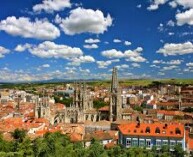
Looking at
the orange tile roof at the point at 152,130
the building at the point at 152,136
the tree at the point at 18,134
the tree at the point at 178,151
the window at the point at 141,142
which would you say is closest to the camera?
the tree at the point at 178,151

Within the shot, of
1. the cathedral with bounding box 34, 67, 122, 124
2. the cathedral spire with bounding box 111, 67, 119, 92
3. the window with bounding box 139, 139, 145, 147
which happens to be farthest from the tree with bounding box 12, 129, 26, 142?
the cathedral spire with bounding box 111, 67, 119, 92

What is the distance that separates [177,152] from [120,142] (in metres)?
12.4

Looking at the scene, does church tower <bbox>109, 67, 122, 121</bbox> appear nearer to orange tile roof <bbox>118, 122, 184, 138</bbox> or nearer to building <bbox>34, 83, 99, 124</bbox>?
building <bbox>34, 83, 99, 124</bbox>

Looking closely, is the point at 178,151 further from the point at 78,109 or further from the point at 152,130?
the point at 78,109

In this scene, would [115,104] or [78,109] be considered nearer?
[78,109]

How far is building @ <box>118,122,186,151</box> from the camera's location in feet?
199

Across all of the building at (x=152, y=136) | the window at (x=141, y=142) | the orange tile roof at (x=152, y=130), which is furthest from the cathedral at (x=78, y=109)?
the window at (x=141, y=142)

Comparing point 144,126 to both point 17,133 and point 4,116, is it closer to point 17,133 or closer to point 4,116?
point 17,133

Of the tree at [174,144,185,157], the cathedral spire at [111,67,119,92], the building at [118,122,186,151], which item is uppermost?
the cathedral spire at [111,67,119,92]

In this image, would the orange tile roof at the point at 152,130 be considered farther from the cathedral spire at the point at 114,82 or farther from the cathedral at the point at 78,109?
the cathedral spire at the point at 114,82

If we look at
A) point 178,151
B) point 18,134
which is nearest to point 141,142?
point 178,151

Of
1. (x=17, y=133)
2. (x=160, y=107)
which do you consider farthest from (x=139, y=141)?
(x=160, y=107)

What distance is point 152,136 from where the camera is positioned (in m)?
61.8

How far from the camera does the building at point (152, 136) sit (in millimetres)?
60750
